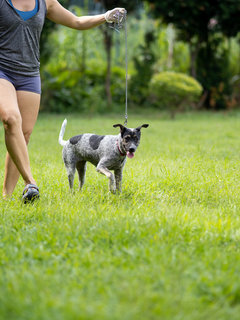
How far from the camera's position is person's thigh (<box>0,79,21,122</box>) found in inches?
147

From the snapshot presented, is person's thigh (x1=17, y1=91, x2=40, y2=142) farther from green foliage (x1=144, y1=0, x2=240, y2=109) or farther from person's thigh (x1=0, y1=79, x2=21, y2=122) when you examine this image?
green foliage (x1=144, y1=0, x2=240, y2=109)

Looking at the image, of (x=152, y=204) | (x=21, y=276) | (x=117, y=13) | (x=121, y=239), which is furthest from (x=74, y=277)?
(x=117, y=13)

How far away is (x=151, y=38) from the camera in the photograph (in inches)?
787

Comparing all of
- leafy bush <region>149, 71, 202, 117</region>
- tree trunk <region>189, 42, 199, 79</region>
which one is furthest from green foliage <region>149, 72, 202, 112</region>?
tree trunk <region>189, 42, 199, 79</region>

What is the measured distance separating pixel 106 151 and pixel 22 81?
106cm

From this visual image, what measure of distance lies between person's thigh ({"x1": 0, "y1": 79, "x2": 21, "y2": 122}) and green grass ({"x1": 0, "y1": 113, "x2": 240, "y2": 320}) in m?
0.77

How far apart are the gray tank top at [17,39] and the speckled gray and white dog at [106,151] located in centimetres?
98

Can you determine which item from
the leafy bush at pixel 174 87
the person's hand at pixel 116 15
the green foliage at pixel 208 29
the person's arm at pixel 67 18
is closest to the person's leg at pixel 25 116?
the person's arm at pixel 67 18

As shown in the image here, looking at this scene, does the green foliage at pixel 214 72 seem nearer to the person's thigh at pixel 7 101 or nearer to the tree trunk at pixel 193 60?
the tree trunk at pixel 193 60

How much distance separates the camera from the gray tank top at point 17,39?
3.74m

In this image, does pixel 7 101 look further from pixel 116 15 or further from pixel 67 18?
pixel 116 15

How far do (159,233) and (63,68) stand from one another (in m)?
17.9

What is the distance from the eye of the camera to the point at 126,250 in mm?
2795

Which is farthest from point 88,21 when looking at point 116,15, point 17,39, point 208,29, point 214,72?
point 214,72
